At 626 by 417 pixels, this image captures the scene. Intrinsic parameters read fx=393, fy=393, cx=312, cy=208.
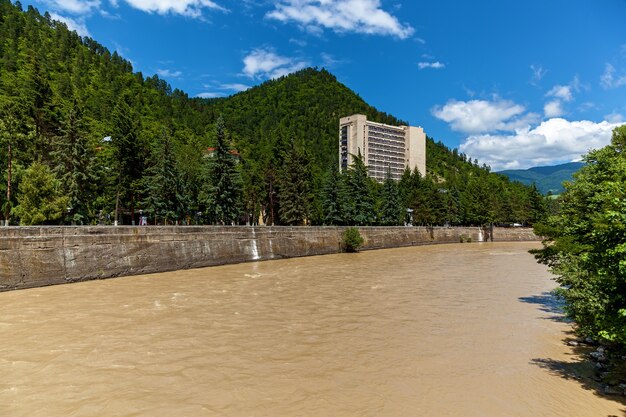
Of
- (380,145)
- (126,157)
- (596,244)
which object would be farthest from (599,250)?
(380,145)

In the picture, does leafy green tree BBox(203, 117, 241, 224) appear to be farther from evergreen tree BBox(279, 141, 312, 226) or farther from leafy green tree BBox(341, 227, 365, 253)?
leafy green tree BBox(341, 227, 365, 253)

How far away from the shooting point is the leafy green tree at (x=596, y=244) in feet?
19.9

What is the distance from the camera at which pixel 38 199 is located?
1072 inches

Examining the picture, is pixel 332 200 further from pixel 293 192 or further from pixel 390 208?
pixel 390 208

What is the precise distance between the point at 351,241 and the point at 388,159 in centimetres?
11335

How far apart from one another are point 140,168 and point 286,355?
34.1m

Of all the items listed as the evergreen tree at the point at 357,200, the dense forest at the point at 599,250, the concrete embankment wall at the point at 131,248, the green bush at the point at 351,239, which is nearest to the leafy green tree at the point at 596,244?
the dense forest at the point at 599,250

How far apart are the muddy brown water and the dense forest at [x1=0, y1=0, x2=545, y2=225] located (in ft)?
58.4

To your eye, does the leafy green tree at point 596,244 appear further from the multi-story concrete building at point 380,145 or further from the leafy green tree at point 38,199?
the multi-story concrete building at point 380,145

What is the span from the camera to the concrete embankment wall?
19781mm

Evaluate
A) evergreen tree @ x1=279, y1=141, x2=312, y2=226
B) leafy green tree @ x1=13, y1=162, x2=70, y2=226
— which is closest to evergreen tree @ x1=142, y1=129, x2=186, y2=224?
leafy green tree @ x1=13, y1=162, x2=70, y2=226

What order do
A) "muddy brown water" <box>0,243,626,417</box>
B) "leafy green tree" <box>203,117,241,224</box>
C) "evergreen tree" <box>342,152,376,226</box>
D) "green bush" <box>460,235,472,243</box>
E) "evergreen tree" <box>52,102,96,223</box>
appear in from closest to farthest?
1. "muddy brown water" <box>0,243,626,417</box>
2. "evergreen tree" <box>52,102,96,223</box>
3. "leafy green tree" <box>203,117,241,224</box>
4. "evergreen tree" <box>342,152,376,226</box>
5. "green bush" <box>460,235,472,243</box>

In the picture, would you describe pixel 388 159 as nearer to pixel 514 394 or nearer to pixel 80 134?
pixel 80 134

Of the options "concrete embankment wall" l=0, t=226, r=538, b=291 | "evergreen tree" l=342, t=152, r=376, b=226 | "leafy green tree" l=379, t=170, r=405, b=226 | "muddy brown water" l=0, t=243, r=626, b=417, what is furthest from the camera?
"leafy green tree" l=379, t=170, r=405, b=226
